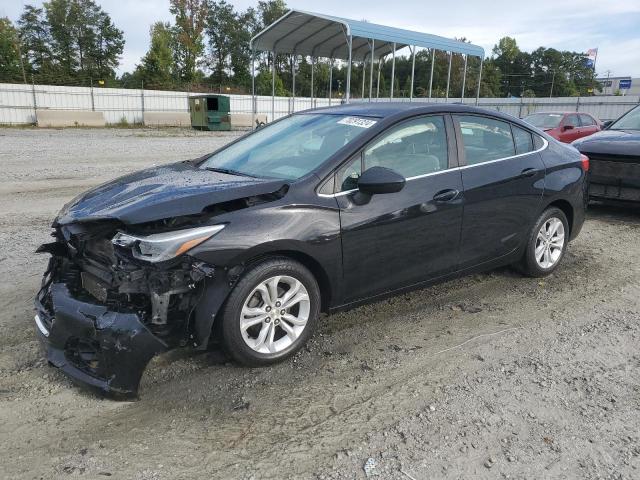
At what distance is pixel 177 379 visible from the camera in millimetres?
3172

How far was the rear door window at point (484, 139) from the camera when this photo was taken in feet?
13.9

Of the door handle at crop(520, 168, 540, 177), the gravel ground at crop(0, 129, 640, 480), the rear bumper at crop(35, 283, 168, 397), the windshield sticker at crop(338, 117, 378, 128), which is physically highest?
the windshield sticker at crop(338, 117, 378, 128)

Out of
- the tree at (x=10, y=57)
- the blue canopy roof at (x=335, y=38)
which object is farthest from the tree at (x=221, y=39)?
the blue canopy roof at (x=335, y=38)

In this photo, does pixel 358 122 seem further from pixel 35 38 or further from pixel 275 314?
pixel 35 38

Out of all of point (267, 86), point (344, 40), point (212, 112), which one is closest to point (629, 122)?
point (344, 40)

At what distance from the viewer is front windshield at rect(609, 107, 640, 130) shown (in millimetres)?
8555

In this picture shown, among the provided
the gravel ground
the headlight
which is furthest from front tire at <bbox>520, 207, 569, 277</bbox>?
the headlight

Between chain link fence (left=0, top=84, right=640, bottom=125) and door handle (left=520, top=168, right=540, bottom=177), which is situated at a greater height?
chain link fence (left=0, top=84, right=640, bottom=125)

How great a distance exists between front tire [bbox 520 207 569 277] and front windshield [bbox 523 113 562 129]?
10.8 metres

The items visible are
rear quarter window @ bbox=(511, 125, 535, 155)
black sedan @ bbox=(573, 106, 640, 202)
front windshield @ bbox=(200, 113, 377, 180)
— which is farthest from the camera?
black sedan @ bbox=(573, 106, 640, 202)

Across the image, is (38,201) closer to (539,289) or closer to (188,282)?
(188,282)

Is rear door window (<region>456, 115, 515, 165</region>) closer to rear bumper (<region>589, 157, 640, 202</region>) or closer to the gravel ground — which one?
the gravel ground

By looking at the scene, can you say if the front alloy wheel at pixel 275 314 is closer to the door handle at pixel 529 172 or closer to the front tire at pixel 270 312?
the front tire at pixel 270 312

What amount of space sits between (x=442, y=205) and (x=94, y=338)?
255cm
